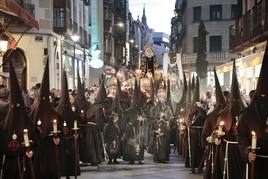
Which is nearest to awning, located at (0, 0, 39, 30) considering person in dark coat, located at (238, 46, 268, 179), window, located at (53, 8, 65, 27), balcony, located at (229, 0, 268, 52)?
person in dark coat, located at (238, 46, 268, 179)

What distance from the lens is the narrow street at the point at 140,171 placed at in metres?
15.0

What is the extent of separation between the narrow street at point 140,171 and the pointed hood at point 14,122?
5.05 meters

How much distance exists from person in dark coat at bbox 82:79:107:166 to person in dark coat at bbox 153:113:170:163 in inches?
76.8

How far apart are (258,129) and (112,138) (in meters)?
9.89

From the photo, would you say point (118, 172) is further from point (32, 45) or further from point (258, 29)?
point (32, 45)

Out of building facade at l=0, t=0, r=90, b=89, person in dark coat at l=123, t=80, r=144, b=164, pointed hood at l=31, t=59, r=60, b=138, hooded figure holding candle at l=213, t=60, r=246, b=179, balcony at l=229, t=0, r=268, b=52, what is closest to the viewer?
hooded figure holding candle at l=213, t=60, r=246, b=179

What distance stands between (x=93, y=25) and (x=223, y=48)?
51.8 ft

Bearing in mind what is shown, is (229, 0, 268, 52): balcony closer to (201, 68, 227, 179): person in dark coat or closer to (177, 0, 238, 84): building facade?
(201, 68, 227, 179): person in dark coat

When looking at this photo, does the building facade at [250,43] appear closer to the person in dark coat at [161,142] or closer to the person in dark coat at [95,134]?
the person in dark coat at [161,142]

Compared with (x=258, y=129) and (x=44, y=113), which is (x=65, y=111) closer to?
(x=44, y=113)

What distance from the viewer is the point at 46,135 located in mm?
12086

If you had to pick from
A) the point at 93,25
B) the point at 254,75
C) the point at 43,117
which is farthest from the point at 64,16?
the point at 93,25

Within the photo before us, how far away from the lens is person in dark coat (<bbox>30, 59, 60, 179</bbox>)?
38.2 ft

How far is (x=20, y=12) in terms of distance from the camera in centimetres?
1598
